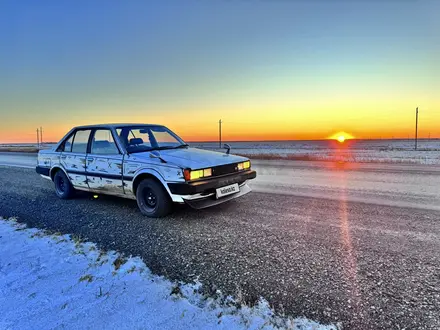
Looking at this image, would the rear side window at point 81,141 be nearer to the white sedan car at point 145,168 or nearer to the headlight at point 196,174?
the white sedan car at point 145,168

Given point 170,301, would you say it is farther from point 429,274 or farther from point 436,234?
point 436,234

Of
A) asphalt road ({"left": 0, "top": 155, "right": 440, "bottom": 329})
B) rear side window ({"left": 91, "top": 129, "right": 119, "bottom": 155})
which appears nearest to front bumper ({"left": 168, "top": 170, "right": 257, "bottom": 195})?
asphalt road ({"left": 0, "top": 155, "right": 440, "bottom": 329})

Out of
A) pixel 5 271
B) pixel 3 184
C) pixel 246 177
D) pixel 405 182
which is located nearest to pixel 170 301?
pixel 5 271

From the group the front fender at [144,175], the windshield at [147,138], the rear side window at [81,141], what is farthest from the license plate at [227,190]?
the rear side window at [81,141]

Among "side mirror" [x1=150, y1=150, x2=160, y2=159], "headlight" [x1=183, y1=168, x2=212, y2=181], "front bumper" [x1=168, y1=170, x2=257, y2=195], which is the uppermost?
"side mirror" [x1=150, y1=150, x2=160, y2=159]

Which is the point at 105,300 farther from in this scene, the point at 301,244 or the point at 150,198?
the point at 150,198

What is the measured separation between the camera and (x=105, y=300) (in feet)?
7.37

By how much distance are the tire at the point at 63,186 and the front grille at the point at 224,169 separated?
3.58 m

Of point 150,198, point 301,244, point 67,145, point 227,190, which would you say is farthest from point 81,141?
point 301,244

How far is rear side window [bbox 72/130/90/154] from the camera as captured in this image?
5.59m

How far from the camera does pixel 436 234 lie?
355 cm

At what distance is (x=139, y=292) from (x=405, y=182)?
7.58 meters

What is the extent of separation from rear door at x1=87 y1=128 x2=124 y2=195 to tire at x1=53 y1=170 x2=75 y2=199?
888 millimetres

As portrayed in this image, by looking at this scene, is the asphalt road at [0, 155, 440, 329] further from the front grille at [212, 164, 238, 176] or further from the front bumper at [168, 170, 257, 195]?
the front grille at [212, 164, 238, 176]
